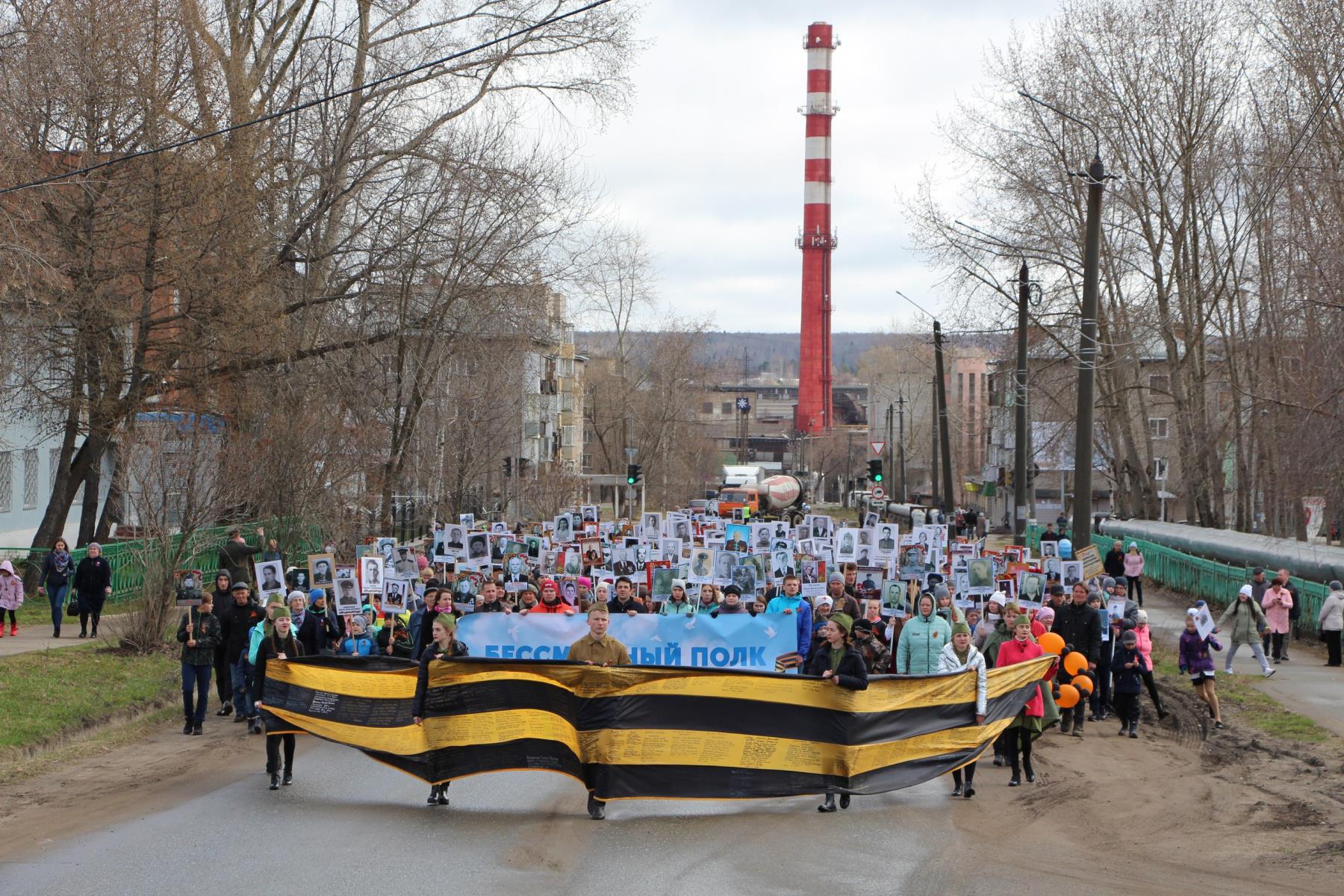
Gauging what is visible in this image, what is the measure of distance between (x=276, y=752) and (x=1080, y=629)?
881 cm

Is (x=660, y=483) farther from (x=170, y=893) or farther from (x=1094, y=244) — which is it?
(x=170, y=893)

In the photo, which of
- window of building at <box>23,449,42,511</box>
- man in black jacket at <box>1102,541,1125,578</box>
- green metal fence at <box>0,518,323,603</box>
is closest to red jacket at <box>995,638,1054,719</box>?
green metal fence at <box>0,518,323,603</box>

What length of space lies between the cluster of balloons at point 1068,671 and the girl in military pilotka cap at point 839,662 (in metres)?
2.42

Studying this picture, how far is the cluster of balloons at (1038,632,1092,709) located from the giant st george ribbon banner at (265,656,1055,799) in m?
2.10

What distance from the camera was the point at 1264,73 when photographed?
127 ft

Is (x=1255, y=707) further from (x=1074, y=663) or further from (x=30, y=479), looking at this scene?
A: (x=30, y=479)

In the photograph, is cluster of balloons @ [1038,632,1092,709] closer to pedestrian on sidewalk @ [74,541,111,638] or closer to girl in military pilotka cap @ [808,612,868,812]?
girl in military pilotka cap @ [808,612,868,812]

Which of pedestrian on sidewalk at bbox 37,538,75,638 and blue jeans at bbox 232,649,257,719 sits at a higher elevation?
pedestrian on sidewalk at bbox 37,538,75,638

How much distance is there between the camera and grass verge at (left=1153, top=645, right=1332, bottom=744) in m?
16.1

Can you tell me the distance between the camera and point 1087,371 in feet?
75.4

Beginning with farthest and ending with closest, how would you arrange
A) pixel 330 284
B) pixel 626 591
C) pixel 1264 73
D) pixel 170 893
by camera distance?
pixel 1264 73, pixel 330 284, pixel 626 591, pixel 170 893

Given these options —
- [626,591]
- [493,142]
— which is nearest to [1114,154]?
[493,142]

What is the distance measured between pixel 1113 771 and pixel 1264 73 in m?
30.4

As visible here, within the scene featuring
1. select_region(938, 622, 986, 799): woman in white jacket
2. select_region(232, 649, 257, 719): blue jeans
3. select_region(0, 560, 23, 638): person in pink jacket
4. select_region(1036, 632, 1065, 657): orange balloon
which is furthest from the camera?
select_region(0, 560, 23, 638): person in pink jacket
